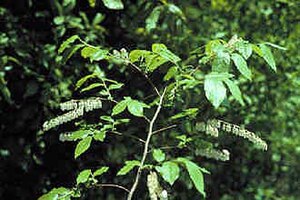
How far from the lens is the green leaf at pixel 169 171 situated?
1165 millimetres

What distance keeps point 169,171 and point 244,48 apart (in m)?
0.31

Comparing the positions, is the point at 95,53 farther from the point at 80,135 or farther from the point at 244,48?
the point at 244,48

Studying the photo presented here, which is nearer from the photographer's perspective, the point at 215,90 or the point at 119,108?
the point at 215,90

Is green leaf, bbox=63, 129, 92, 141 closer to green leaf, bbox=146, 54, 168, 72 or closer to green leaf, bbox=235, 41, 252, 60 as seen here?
green leaf, bbox=146, 54, 168, 72

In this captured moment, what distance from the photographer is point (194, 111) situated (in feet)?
4.38

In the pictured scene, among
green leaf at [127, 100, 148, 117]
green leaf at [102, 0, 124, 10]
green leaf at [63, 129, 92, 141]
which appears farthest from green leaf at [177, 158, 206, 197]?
green leaf at [102, 0, 124, 10]

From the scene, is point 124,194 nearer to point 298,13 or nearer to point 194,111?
point 298,13

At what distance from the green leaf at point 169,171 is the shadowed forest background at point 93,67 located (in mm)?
892

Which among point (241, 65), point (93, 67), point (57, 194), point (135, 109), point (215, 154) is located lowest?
point (93, 67)

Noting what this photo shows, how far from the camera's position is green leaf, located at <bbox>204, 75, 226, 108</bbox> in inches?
45.1

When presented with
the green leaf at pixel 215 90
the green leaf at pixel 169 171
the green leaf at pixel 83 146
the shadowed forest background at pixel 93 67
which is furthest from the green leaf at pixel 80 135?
the shadowed forest background at pixel 93 67

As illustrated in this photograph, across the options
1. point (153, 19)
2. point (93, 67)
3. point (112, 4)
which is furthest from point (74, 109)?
point (93, 67)

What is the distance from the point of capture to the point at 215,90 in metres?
1.16

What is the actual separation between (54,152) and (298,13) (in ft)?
4.16
